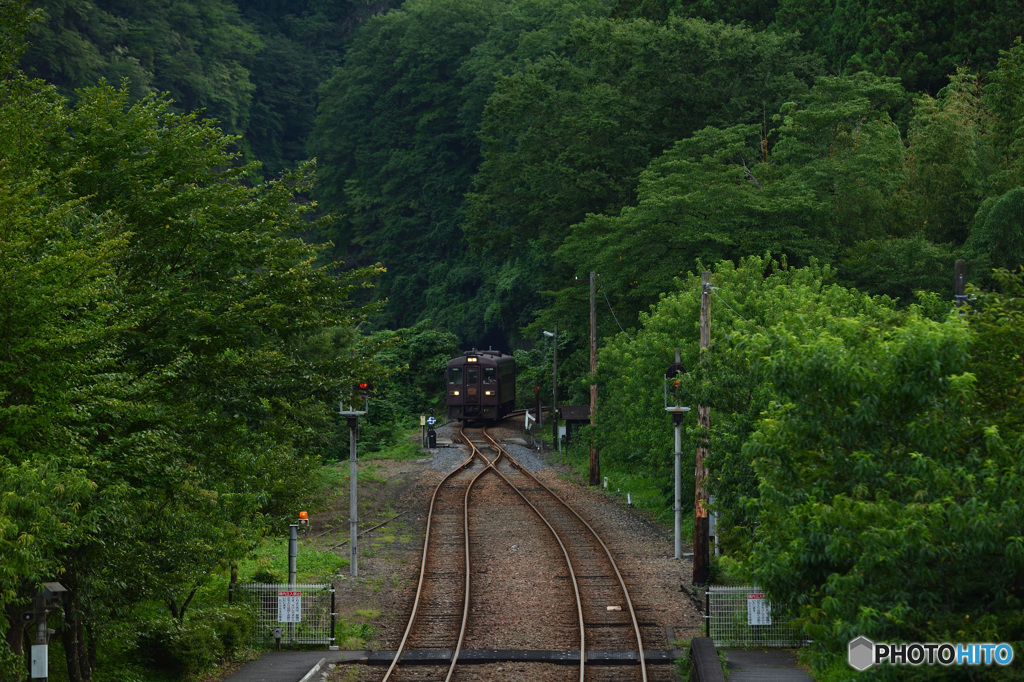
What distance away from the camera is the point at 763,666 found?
1620 cm

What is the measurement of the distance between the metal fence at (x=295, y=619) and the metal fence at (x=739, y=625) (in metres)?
6.35

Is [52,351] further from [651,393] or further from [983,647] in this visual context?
[651,393]

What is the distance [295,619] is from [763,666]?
7.59m

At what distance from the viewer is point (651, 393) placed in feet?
95.5

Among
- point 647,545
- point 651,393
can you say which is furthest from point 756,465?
point 651,393

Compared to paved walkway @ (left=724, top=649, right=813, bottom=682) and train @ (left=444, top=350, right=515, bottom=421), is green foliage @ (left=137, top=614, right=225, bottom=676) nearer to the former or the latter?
paved walkway @ (left=724, top=649, right=813, bottom=682)

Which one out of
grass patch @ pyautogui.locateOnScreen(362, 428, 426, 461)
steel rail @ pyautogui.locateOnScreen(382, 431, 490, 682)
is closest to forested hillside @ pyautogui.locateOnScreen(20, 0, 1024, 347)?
grass patch @ pyautogui.locateOnScreen(362, 428, 426, 461)

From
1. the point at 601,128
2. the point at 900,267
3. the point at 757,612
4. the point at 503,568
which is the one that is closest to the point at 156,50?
the point at 601,128

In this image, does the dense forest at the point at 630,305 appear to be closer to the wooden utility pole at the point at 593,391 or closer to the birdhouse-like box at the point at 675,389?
the birdhouse-like box at the point at 675,389

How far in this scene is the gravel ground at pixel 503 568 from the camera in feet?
61.3

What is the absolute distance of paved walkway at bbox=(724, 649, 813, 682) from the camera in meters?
15.5

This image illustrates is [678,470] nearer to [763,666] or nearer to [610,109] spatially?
[763,666]

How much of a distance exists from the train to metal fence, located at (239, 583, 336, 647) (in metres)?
37.3

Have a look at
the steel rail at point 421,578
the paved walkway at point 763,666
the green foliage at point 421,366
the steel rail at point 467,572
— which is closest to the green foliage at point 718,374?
the paved walkway at point 763,666
